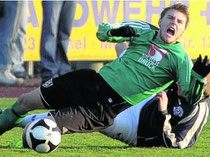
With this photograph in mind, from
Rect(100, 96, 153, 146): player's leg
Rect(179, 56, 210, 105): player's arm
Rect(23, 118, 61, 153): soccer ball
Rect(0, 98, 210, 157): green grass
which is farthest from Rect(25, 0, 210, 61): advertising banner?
Rect(179, 56, 210, 105): player's arm

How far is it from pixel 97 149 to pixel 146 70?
0.93m

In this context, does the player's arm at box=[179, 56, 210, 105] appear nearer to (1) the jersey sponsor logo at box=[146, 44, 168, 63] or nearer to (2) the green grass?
(1) the jersey sponsor logo at box=[146, 44, 168, 63]

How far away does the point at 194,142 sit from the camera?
7.28 m

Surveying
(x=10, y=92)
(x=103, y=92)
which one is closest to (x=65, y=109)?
(x=103, y=92)

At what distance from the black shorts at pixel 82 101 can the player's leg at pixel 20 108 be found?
0.08 m

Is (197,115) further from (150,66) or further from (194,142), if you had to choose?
(150,66)

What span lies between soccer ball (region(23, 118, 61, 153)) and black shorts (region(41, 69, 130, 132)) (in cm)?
10

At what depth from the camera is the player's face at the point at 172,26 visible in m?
6.75

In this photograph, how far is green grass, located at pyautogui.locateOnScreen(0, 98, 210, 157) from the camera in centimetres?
684

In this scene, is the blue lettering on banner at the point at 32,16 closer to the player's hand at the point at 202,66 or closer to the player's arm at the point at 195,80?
the player's arm at the point at 195,80

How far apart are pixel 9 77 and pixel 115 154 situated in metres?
6.60

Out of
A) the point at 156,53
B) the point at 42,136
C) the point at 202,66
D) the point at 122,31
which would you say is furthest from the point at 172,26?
the point at 42,136

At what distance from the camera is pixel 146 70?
6719 mm

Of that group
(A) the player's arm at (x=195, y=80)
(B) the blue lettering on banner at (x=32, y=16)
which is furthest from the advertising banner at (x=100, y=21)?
(A) the player's arm at (x=195, y=80)
